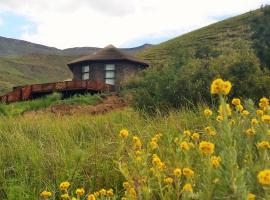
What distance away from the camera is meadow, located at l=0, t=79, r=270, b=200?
101 inches

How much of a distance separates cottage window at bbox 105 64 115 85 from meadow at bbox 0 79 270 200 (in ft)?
84.8

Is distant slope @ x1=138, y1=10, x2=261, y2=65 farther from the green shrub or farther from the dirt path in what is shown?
the green shrub

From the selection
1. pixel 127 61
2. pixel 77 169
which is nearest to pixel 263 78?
pixel 77 169

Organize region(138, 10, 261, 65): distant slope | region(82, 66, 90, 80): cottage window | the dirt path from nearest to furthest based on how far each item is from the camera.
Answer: the dirt path, region(82, 66, 90, 80): cottage window, region(138, 10, 261, 65): distant slope

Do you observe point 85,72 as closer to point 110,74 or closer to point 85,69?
point 85,69

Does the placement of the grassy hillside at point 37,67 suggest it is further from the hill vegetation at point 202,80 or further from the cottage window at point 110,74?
the hill vegetation at point 202,80

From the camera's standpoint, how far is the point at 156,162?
3.30m

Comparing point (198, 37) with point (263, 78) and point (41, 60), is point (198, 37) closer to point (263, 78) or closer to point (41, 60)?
point (263, 78)

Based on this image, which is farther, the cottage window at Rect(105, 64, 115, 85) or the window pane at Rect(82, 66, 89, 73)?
the window pane at Rect(82, 66, 89, 73)

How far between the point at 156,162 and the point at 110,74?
100 ft

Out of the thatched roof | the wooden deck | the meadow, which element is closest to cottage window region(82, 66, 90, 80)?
the thatched roof

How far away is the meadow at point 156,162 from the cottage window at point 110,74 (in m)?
25.9

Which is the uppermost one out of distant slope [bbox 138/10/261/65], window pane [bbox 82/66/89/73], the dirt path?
distant slope [bbox 138/10/261/65]

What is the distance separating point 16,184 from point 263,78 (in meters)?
Answer: 6.31
